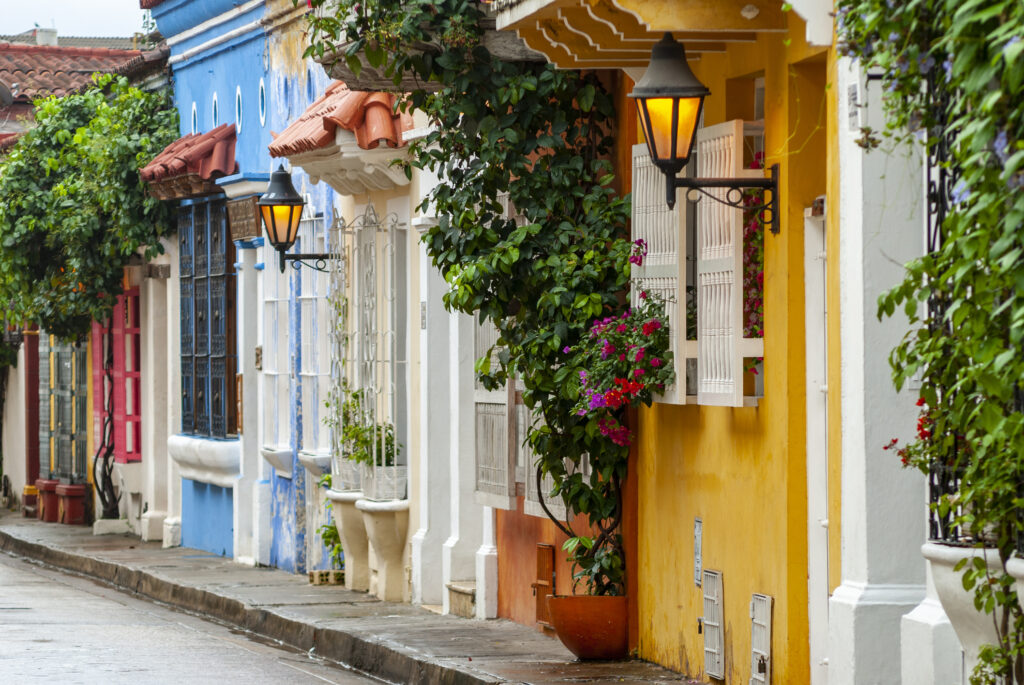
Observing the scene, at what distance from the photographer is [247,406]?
60.2ft

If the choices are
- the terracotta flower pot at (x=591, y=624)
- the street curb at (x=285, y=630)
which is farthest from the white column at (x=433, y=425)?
the terracotta flower pot at (x=591, y=624)

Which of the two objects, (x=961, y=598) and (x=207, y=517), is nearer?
(x=961, y=598)

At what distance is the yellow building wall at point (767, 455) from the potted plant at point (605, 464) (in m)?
0.36

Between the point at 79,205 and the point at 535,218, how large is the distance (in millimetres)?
11235

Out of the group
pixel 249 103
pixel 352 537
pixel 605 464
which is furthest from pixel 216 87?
pixel 605 464

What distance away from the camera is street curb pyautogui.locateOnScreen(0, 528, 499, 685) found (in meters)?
11.1

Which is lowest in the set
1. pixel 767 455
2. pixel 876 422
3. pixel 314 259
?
pixel 767 455

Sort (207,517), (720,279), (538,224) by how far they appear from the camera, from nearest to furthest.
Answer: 1. (720,279)
2. (538,224)
3. (207,517)

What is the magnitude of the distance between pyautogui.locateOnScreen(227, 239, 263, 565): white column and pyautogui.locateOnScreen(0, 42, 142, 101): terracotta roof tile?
33.1ft

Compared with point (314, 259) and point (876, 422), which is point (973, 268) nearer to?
point (876, 422)

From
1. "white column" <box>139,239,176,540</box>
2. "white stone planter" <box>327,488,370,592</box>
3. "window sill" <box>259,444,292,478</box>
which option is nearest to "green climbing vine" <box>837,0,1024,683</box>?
"white stone planter" <box>327,488,370,592</box>

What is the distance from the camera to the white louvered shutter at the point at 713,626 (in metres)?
9.80

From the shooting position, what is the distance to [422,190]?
1398 cm

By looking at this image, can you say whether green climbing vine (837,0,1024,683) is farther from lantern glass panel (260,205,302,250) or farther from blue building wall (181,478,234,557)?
blue building wall (181,478,234,557)
